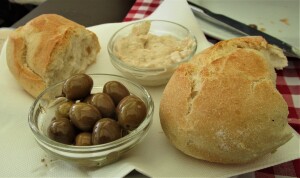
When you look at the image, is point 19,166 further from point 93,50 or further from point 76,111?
point 93,50

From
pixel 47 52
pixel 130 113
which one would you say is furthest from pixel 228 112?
pixel 47 52

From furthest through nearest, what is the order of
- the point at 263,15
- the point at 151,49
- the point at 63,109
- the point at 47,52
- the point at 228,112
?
the point at 263,15 → the point at 151,49 → the point at 47,52 → the point at 63,109 → the point at 228,112

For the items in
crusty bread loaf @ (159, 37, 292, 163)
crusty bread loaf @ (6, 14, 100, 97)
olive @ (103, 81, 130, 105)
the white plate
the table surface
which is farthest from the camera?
the white plate

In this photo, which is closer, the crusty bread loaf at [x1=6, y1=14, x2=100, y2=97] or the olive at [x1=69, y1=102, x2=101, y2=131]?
the olive at [x1=69, y1=102, x2=101, y2=131]

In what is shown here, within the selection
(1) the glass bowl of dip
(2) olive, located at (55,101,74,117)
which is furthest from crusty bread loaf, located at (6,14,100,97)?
(2) olive, located at (55,101,74,117)

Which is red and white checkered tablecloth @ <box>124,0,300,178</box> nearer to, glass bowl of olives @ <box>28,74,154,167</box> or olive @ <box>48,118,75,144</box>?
glass bowl of olives @ <box>28,74,154,167</box>

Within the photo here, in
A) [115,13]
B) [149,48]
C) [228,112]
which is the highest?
[228,112]

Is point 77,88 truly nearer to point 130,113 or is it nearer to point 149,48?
point 130,113
